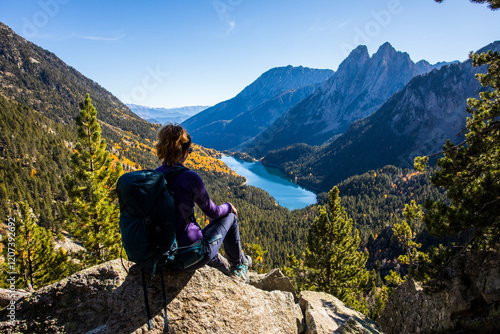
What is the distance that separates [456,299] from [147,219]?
26.5ft

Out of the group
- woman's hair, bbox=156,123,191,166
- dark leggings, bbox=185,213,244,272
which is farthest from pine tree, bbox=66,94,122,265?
dark leggings, bbox=185,213,244,272

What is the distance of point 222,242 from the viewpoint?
15.5ft

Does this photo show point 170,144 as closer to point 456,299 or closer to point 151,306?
point 151,306

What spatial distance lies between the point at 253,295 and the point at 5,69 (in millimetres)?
282746

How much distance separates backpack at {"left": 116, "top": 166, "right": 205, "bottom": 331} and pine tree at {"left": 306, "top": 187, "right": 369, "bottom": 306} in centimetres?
1328

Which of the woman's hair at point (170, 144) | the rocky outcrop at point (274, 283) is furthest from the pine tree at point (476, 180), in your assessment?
the woman's hair at point (170, 144)

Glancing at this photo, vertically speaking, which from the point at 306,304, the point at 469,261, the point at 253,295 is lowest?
the point at 306,304

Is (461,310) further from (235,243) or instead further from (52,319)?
(52,319)

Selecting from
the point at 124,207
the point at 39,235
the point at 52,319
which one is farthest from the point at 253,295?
the point at 39,235

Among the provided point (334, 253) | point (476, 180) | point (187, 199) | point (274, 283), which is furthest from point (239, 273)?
point (334, 253)

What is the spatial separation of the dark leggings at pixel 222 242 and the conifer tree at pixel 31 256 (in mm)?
16713

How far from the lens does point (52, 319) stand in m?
5.22

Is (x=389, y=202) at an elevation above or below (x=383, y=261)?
above

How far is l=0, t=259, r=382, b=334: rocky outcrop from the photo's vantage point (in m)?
3.85
